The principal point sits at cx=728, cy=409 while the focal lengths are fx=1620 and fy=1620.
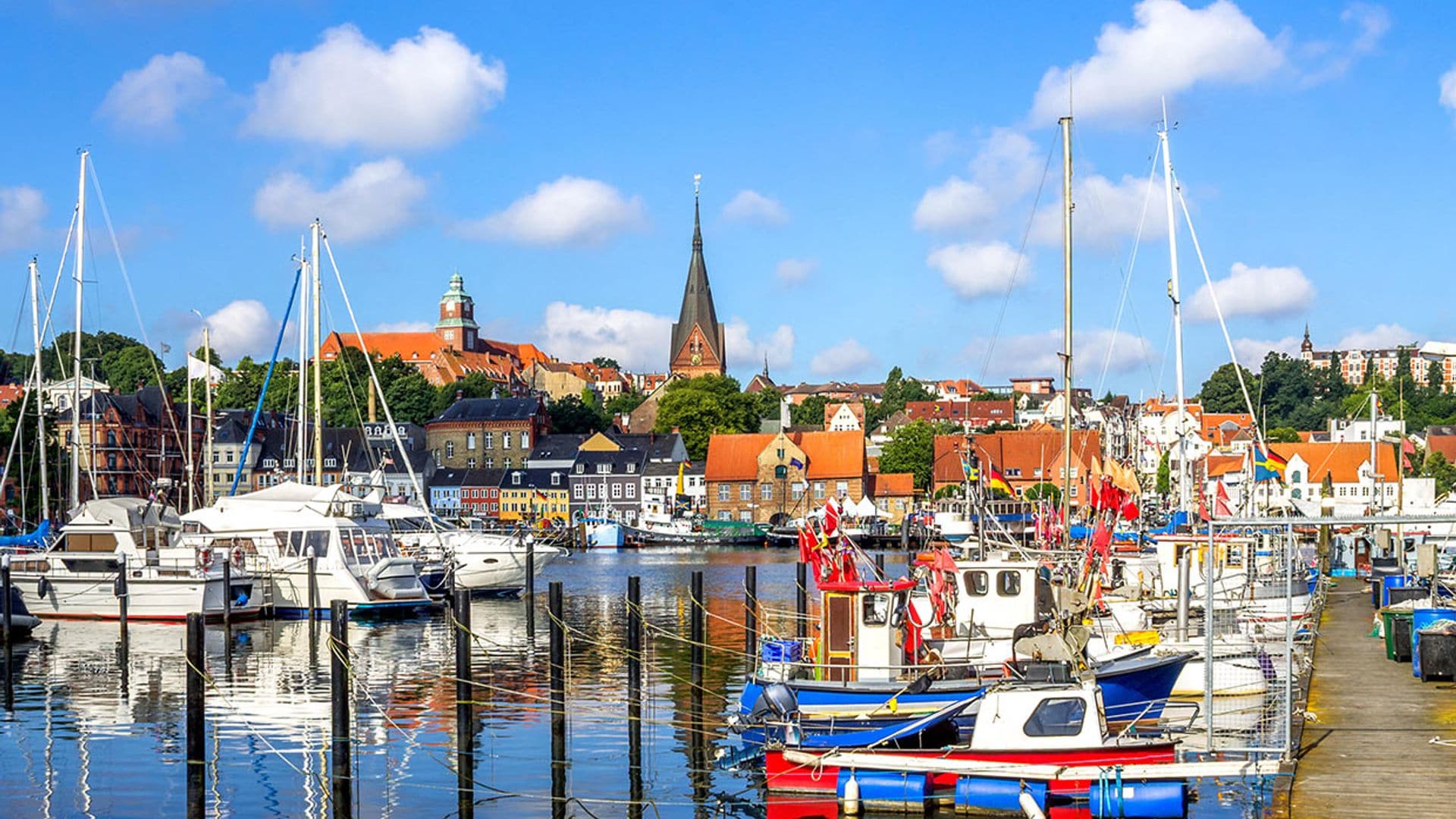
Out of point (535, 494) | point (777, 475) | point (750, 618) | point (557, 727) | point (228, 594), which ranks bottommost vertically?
point (750, 618)

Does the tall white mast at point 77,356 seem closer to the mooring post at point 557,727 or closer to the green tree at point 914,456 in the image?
the mooring post at point 557,727

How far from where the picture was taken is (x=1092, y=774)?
21.6 meters

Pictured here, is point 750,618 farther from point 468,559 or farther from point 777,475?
point 777,475

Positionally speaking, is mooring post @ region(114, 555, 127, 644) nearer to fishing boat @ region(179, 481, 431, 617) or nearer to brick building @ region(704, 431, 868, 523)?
fishing boat @ region(179, 481, 431, 617)

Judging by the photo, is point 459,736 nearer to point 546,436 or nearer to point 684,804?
point 684,804

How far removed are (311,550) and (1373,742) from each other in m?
37.0

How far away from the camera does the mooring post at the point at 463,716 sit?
2497cm

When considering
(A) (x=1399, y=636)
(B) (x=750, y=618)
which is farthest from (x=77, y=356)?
(A) (x=1399, y=636)

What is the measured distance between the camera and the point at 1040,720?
22516 mm

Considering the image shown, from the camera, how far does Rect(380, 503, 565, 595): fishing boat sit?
199 ft

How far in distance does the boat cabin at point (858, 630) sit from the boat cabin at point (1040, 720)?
461 centimetres

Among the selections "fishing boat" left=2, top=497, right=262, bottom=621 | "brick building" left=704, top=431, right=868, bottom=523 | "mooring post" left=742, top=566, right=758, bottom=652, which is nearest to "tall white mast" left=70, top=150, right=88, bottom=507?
"fishing boat" left=2, top=497, right=262, bottom=621

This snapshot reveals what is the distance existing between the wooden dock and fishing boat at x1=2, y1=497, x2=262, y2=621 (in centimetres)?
3290

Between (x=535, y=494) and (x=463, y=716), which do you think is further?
(x=535, y=494)
